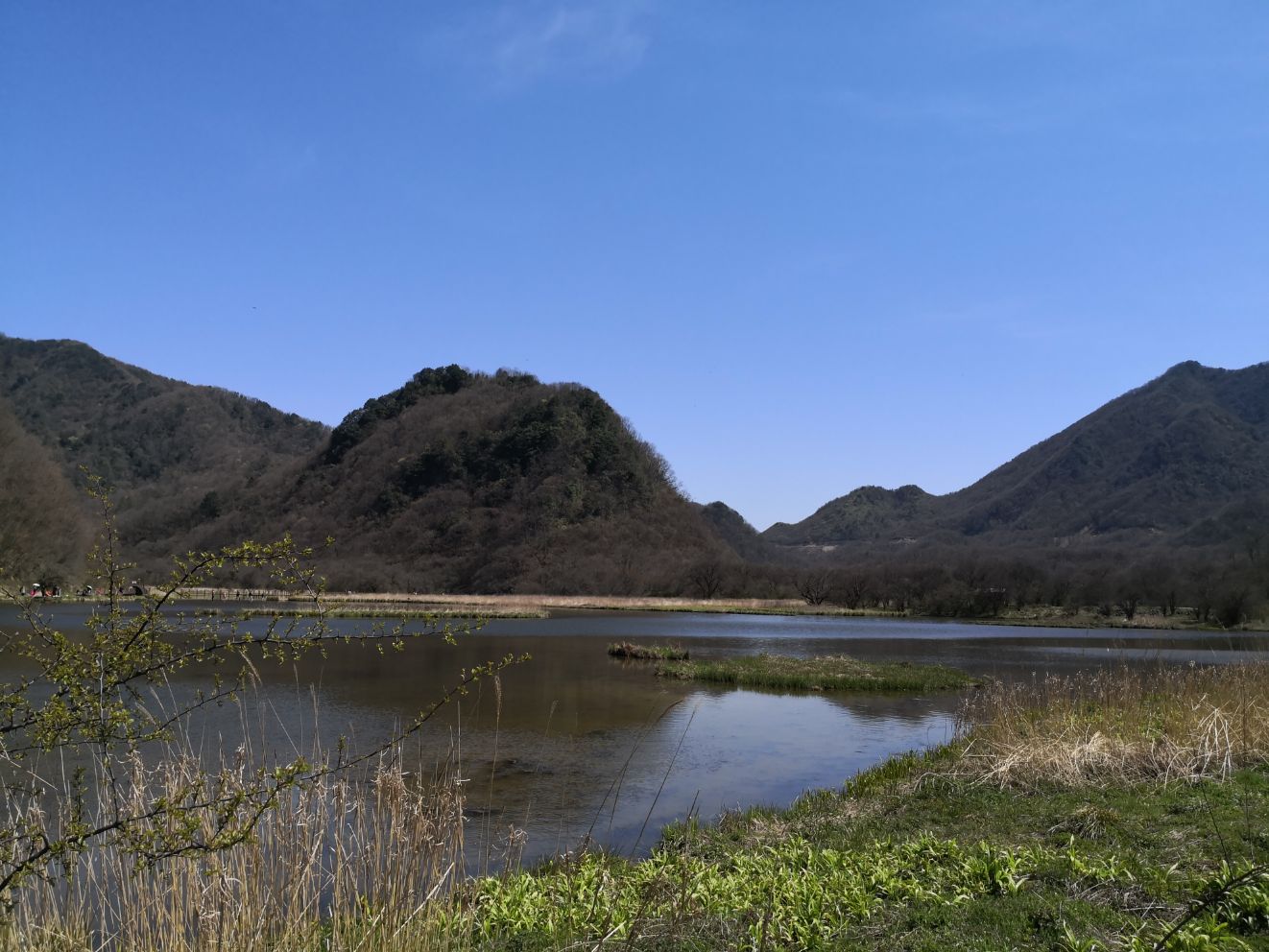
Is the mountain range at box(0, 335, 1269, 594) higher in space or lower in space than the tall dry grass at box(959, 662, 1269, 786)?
higher

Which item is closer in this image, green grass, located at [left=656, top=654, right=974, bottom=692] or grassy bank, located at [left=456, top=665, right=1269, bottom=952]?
grassy bank, located at [left=456, top=665, right=1269, bottom=952]

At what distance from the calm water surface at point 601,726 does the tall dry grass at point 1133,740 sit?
144 cm

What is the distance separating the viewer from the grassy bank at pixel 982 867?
539 cm

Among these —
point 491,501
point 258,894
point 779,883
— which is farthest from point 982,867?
point 491,501

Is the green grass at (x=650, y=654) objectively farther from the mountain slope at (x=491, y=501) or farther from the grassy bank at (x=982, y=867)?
the mountain slope at (x=491, y=501)

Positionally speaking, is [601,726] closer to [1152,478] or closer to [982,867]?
[982,867]

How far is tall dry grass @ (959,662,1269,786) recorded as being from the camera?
10625 mm

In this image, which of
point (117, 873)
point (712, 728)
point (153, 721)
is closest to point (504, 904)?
point (117, 873)

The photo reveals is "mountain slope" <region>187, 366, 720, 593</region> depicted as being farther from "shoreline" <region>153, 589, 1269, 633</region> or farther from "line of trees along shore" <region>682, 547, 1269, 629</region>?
"shoreline" <region>153, 589, 1269, 633</region>

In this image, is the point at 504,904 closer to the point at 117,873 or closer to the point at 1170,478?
the point at 117,873

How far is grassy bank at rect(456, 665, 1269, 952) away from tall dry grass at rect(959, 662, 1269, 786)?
4cm

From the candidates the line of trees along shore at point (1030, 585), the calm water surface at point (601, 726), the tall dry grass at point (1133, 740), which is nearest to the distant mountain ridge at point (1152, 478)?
the line of trees along shore at point (1030, 585)

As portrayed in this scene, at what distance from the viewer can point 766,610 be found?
83.1 m

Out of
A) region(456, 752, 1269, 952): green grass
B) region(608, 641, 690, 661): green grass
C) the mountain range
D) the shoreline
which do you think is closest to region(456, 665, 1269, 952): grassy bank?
region(456, 752, 1269, 952): green grass
